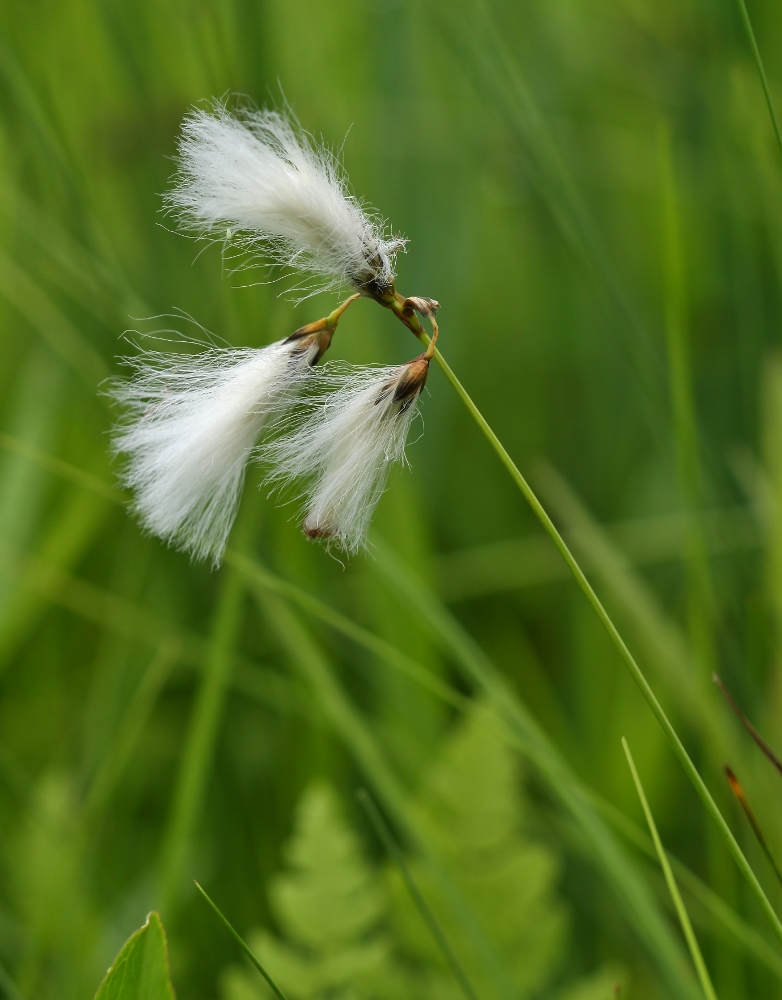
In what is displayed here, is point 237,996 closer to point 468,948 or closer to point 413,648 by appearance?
point 468,948

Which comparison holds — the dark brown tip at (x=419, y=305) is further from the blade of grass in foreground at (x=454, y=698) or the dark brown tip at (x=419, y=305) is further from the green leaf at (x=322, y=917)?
the green leaf at (x=322, y=917)

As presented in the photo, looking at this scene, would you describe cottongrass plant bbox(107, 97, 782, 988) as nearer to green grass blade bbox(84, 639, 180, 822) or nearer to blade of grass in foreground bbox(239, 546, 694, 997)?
blade of grass in foreground bbox(239, 546, 694, 997)

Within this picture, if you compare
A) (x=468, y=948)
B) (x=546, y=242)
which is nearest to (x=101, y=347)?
(x=468, y=948)

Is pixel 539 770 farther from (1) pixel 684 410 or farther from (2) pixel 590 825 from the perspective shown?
(1) pixel 684 410

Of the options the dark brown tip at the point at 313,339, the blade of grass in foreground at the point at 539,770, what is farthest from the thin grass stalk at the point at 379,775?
the dark brown tip at the point at 313,339

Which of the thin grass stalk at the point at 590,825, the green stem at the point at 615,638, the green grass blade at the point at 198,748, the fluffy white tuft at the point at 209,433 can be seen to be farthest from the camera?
the green grass blade at the point at 198,748

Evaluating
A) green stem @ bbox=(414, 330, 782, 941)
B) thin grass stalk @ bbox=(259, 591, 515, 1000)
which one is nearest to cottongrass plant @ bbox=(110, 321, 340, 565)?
green stem @ bbox=(414, 330, 782, 941)
